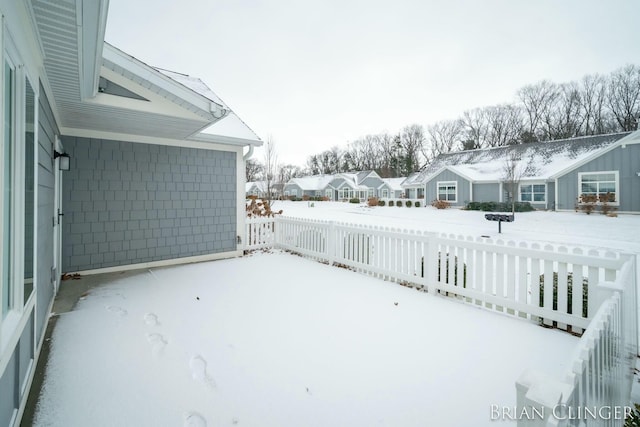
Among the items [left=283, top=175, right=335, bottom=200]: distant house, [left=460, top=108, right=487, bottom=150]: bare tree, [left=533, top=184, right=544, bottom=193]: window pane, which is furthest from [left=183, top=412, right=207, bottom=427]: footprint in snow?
[left=460, top=108, right=487, bottom=150]: bare tree

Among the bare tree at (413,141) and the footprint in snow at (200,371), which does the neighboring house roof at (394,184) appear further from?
the footprint in snow at (200,371)

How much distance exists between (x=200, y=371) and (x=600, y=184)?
2345 centimetres

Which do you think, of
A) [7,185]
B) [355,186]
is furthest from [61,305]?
[355,186]

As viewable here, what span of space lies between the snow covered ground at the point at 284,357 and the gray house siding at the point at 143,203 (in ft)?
4.56

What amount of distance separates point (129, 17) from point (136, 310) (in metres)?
10.1

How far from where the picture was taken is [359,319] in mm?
3748

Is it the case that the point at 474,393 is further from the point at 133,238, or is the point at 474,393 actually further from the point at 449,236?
the point at 133,238

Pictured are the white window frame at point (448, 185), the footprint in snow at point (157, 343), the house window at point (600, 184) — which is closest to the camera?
the footprint in snow at point (157, 343)

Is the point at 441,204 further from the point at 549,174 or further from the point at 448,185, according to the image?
the point at 549,174

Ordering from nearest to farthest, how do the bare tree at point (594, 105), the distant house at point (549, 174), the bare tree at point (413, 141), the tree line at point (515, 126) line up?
the distant house at point (549, 174) → the tree line at point (515, 126) → the bare tree at point (594, 105) → the bare tree at point (413, 141)

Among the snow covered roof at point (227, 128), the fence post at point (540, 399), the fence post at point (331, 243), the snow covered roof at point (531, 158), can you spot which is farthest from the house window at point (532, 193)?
the fence post at point (540, 399)

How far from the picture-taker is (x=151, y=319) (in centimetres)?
374

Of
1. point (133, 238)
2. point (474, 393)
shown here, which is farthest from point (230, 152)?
point (474, 393)

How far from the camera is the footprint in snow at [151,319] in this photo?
11.9ft
